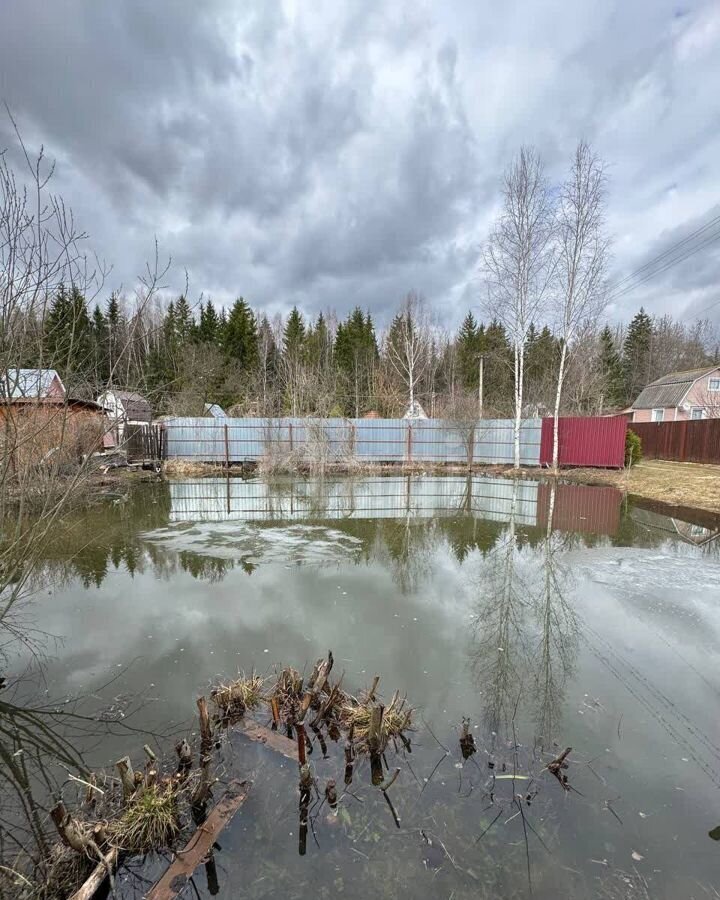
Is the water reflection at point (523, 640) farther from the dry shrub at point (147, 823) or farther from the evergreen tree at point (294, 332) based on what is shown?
the evergreen tree at point (294, 332)

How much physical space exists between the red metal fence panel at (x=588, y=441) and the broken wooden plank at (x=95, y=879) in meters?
17.3

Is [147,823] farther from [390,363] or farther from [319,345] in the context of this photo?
[319,345]

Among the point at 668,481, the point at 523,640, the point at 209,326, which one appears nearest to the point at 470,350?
the point at 209,326

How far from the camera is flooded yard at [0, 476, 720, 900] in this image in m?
2.10

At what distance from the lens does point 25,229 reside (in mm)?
2867

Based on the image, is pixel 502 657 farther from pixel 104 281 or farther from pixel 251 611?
pixel 104 281

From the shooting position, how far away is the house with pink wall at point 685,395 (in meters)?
26.2

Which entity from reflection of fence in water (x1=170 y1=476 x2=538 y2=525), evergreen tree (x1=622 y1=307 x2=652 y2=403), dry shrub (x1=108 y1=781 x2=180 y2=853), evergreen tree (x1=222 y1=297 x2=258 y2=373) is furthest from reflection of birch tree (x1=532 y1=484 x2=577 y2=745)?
evergreen tree (x1=622 y1=307 x2=652 y2=403)

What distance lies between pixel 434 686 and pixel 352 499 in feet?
27.4

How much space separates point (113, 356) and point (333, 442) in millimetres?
14224

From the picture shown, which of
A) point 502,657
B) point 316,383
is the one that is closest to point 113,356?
point 502,657

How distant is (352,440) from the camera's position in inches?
725

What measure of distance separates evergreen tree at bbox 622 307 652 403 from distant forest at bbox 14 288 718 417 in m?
0.10

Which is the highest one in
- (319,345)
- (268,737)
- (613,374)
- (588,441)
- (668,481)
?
(319,345)
